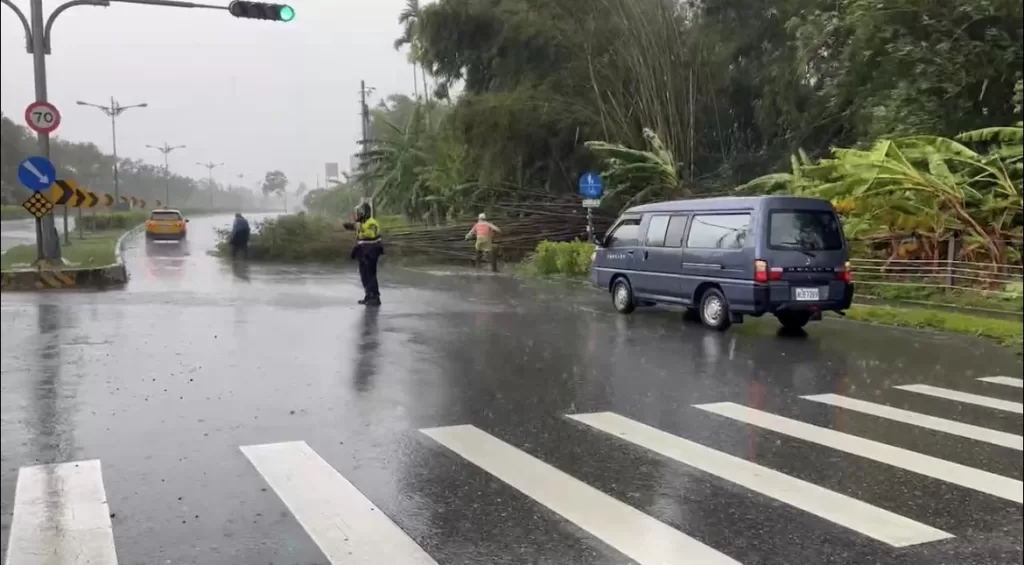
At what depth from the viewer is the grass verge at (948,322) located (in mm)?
11848

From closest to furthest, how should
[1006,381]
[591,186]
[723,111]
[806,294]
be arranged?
[1006,381] < [806,294] < [591,186] < [723,111]

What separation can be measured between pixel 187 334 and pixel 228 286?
679cm

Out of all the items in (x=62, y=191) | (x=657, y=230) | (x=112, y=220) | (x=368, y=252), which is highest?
(x=62, y=191)

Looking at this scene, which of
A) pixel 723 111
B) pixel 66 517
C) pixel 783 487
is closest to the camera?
pixel 66 517

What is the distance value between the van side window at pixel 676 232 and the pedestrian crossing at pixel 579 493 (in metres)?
6.26

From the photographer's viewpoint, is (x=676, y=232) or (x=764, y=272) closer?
(x=764, y=272)

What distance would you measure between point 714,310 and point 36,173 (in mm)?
10969

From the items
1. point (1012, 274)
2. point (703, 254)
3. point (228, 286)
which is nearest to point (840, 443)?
point (703, 254)

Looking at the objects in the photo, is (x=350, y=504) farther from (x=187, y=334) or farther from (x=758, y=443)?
(x=187, y=334)

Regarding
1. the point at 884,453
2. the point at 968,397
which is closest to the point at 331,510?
the point at 884,453

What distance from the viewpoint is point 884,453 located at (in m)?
6.19

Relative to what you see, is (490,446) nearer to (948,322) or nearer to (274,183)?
(274,183)

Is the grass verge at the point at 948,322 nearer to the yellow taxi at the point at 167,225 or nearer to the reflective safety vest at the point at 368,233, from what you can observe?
the reflective safety vest at the point at 368,233

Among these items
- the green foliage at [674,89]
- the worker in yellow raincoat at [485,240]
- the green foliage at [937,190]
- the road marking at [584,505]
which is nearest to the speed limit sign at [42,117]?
the road marking at [584,505]
